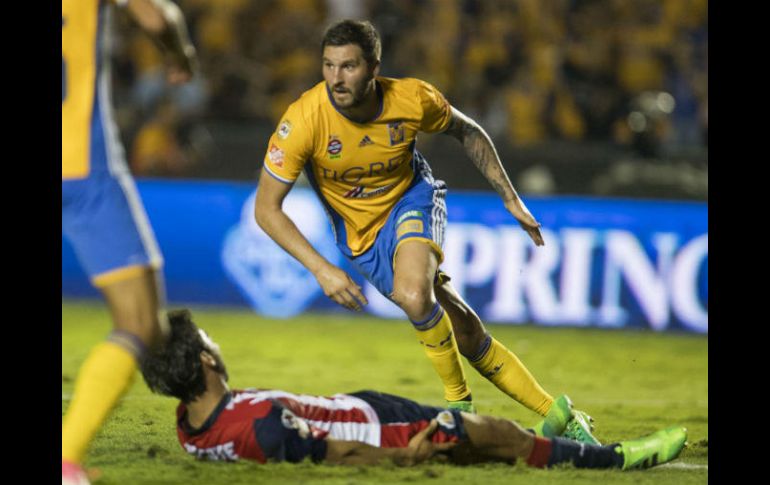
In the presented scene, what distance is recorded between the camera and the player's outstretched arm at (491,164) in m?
6.86

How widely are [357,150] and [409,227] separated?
51 centimetres

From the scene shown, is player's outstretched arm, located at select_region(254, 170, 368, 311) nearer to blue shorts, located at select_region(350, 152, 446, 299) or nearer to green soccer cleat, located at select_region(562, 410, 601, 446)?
blue shorts, located at select_region(350, 152, 446, 299)

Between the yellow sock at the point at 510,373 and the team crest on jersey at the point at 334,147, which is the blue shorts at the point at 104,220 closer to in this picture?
the team crest on jersey at the point at 334,147

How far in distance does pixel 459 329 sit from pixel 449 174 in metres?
6.90

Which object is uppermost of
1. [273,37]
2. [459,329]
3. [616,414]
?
[273,37]

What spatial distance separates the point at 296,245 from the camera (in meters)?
6.23

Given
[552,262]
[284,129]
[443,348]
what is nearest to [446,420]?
[443,348]

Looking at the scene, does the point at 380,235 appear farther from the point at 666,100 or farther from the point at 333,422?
the point at 666,100

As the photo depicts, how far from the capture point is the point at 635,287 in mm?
12438

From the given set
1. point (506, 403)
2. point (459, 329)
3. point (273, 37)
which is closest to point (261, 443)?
point (459, 329)

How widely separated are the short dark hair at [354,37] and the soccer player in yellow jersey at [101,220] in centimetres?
127

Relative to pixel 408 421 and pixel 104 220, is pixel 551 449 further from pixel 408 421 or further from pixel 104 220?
pixel 104 220

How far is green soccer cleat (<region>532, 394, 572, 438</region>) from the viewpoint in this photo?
248 inches

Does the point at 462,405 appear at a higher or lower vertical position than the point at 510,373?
lower
